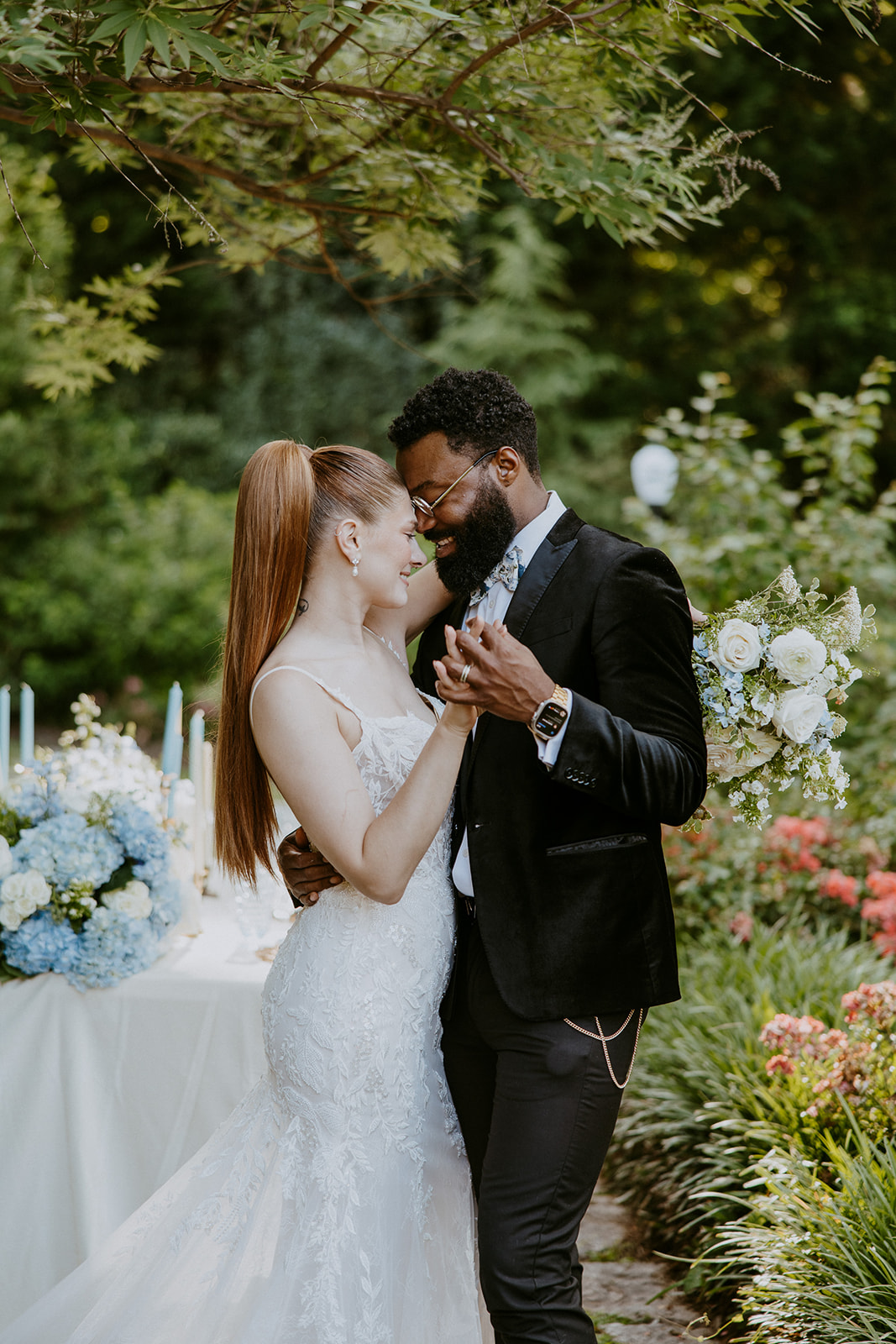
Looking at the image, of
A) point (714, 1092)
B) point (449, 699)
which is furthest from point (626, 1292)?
point (449, 699)

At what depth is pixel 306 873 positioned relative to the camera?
2.34 meters

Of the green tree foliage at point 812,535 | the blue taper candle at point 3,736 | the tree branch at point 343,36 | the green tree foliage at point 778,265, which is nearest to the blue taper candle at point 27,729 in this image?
the blue taper candle at point 3,736

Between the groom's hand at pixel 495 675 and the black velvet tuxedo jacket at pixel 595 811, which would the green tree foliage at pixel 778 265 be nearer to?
the black velvet tuxedo jacket at pixel 595 811

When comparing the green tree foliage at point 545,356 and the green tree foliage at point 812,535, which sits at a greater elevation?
the green tree foliage at point 812,535

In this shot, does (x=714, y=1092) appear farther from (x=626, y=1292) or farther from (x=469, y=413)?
(x=469, y=413)

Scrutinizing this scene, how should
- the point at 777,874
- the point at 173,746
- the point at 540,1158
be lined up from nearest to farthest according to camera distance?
the point at 540,1158 < the point at 173,746 < the point at 777,874

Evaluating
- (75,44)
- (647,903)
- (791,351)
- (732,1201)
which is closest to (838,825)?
(732,1201)

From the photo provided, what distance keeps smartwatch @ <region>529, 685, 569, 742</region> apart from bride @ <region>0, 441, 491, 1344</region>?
166 millimetres

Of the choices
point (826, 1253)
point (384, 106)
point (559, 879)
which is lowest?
point (826, 1253)

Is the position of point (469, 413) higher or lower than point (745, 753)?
higher

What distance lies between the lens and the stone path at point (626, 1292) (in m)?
3.06

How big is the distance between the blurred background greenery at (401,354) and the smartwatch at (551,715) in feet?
29.7

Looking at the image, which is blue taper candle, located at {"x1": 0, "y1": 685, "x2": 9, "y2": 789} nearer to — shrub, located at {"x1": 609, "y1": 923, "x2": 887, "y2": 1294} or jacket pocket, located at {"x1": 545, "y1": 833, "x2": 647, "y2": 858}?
jacket pocket, located at {"x1": 545, "y1": 833, "x2": 647, "y2": 858}

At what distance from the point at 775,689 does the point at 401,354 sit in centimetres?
1286
